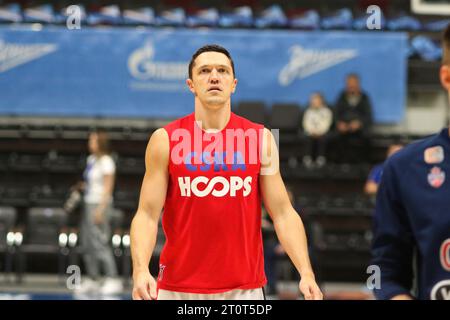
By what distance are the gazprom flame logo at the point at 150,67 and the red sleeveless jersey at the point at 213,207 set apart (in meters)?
9.62

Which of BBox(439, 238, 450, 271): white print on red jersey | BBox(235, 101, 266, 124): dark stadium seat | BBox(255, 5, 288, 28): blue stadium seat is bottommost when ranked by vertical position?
BBox(439, 238, 450, 271): white print on red jersey

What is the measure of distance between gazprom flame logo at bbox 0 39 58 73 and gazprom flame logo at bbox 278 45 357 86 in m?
3.36

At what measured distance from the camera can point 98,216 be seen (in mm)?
9281

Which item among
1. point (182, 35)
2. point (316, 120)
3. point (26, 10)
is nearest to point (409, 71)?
point (316, 120)

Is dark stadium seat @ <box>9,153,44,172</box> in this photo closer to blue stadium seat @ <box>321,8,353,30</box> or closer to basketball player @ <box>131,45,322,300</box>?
blue stadium seat @ <box>321,8,353,30</box>

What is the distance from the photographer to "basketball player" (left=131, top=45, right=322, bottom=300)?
354 cm

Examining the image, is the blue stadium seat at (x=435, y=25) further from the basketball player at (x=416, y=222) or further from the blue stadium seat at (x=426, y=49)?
the basketball player at (x=416, y=222)

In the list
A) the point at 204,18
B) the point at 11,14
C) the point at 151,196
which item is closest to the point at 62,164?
the point at 11,14

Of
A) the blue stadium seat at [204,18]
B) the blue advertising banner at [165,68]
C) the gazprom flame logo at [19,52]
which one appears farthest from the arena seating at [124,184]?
the blue stadium seat at [204,18]

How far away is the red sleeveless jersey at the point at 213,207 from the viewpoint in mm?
3566

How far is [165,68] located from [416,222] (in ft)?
36.2

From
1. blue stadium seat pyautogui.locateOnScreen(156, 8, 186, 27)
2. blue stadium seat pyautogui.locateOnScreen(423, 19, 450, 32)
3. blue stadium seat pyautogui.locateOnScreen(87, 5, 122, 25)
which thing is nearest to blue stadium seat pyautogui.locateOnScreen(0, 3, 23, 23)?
blue stadium seat pyautogui.locateOnScreen(87, 5, 122, 25)

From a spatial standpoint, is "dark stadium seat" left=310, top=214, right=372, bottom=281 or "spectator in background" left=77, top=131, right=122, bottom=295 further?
"dark stadium seat" left=310, top=214, right=372, bottom=281
